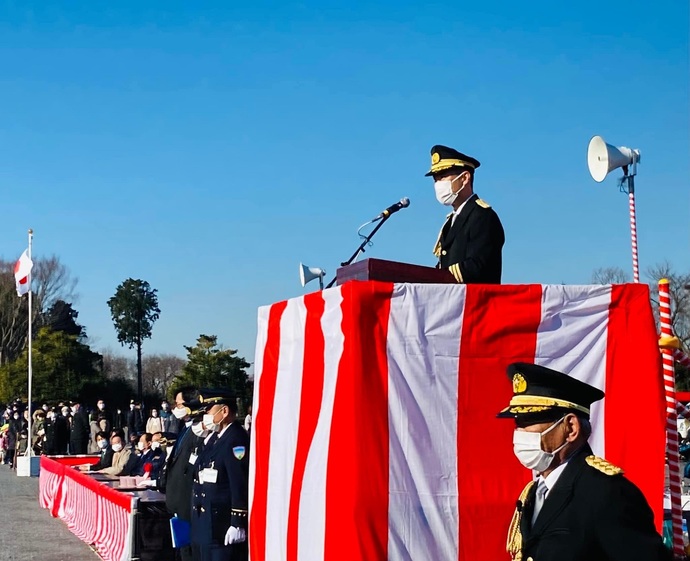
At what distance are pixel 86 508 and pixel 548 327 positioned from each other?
912 cm

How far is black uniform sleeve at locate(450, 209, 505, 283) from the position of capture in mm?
4789

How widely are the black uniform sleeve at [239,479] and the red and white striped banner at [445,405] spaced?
6.48 ft

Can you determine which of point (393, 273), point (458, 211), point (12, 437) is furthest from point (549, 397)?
point (12, 437)

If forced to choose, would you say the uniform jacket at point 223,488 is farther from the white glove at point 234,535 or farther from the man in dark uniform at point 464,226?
the man in dark uniform at point 464,226

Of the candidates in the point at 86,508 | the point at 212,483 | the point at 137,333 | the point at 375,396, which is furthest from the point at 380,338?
the point at 137,333

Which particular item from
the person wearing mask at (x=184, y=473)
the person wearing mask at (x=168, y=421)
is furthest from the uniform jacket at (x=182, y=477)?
the person wearing mask at (x=168, y=421)

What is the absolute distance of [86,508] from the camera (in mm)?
12297

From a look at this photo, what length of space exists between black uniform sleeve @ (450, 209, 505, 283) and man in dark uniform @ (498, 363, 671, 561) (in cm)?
150

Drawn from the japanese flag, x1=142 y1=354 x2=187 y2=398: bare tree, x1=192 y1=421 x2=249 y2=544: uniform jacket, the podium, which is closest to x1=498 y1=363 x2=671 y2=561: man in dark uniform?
the podium

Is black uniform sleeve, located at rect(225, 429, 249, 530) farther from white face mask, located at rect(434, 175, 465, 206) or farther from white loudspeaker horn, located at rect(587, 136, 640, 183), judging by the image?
white loudspeaker horn, located at rect(587, 136, 640, 183)

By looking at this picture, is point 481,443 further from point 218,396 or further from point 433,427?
point 218,396

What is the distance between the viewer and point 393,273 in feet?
15.2

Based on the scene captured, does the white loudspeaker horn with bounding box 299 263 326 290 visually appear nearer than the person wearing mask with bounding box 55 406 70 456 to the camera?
Yes

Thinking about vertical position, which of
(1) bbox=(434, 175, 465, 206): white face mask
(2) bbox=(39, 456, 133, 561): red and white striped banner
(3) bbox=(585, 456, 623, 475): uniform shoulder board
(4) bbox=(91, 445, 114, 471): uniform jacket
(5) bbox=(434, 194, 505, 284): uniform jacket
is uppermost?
(1) bbox=(434, 175, 465, 206): white face mask
